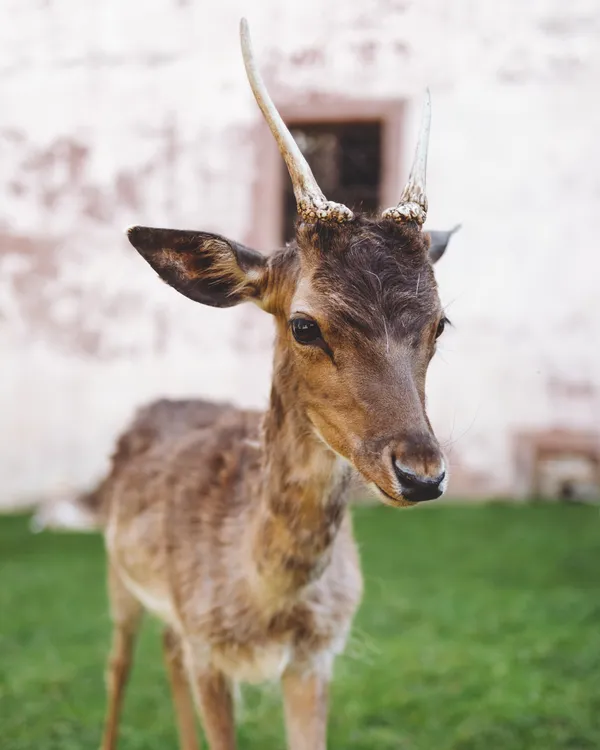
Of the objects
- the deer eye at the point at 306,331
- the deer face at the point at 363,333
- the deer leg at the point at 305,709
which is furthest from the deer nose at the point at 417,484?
the deer leg at the point at 305,709

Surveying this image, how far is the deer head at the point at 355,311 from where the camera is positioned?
6.41 feet

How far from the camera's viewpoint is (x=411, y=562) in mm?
6426

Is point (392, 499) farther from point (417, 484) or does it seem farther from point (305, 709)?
point (305, 709)

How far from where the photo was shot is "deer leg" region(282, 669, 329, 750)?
8.81 feet

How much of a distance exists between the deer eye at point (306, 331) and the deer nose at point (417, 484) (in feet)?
1.47

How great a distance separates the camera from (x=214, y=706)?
9.18 ft

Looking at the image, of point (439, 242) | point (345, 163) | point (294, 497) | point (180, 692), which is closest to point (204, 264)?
point (294, 497)

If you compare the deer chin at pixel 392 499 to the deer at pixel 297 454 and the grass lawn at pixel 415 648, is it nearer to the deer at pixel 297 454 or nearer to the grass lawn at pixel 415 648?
the deer at pixel 297 454

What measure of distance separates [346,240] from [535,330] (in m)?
6.25

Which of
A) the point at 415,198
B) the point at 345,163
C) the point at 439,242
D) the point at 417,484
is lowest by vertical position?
the point at 417,484

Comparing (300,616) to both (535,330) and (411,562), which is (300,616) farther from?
(535,330)

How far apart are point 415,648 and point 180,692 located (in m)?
1.64

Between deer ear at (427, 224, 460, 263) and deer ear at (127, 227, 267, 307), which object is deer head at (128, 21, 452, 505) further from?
deer ear at (427, 224, 460, 263)

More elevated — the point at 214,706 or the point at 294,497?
the point at 294,497
